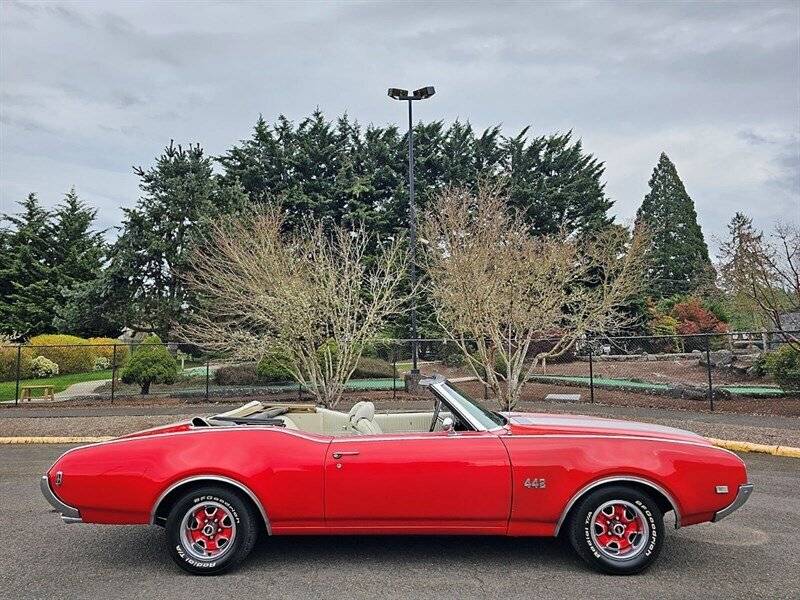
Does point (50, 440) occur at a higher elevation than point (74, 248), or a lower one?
lower

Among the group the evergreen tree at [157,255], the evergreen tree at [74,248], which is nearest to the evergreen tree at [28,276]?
the evergreen tree at [74,248]

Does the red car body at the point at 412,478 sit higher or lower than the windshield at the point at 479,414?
lower

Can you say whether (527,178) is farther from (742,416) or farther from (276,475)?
(276,475)

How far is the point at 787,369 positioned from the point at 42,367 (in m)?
25.4

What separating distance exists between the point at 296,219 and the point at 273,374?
17728 mm

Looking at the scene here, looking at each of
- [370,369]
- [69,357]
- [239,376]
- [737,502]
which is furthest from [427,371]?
[737,502]

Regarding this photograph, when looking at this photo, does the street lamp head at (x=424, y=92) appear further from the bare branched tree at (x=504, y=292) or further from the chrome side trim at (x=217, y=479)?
the chrome side trim at (x=217, y=479)

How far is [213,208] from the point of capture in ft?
95.0

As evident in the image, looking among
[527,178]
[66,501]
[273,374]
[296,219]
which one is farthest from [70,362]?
[527,178]

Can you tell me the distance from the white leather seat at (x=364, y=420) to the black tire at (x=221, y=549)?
3.76ft

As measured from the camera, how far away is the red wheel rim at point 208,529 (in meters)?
4.25

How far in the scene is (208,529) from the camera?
4289 mm

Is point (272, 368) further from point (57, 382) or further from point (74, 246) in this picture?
point (74, 246)

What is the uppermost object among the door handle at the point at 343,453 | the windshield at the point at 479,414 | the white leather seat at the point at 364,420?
the windshield at the point at 479,414
